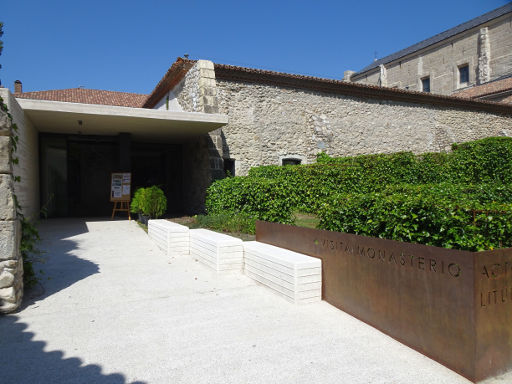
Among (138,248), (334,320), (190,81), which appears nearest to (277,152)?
(190,81)

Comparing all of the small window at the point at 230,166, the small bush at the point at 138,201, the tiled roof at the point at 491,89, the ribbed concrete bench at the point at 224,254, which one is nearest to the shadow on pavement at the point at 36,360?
the ribbed concrete bench at the point at 224,254

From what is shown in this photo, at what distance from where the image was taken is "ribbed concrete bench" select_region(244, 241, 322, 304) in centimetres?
383

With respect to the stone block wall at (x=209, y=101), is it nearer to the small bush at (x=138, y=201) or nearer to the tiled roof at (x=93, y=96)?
the small bush at (x=138, y=201)

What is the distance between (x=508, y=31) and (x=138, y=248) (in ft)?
106

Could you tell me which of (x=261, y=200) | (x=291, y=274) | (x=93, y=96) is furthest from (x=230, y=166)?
(x=93, y=96)

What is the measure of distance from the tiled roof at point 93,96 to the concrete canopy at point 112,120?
32.9 feet

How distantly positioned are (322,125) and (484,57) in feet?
71.4

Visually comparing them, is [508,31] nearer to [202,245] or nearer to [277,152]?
[277,152]

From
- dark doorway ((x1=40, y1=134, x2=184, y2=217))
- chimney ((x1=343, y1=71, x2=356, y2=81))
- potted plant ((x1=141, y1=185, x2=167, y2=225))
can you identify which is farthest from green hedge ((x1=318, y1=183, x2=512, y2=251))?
chimney ((x1=343, y1=71, x2=356, y2=81))

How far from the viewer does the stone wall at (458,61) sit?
1080 inches

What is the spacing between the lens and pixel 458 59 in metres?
30.2

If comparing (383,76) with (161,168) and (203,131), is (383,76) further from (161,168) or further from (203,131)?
(203,131)

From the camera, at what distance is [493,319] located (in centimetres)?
237

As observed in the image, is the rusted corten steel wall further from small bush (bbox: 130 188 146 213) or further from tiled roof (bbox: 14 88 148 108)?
tiled roof (bbox: 14 88 148 108)
